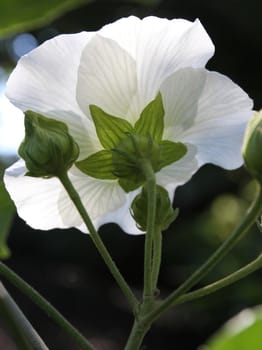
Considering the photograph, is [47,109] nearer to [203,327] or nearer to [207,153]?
[207,153]

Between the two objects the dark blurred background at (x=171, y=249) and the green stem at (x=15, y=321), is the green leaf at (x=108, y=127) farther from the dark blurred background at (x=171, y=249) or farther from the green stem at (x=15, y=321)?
the dark blurred background at (x=171, y=249)

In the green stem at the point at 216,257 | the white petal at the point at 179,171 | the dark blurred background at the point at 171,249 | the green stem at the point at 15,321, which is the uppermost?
the green stem at the point at 216,257

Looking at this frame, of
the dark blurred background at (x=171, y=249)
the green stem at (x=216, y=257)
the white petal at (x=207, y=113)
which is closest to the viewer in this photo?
the green stem at (x=216, y=257)

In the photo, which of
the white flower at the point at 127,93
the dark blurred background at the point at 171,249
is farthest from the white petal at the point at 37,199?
the dark blurred background at the point at 171,249

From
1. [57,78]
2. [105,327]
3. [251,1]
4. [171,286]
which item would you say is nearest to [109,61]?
[57,78]

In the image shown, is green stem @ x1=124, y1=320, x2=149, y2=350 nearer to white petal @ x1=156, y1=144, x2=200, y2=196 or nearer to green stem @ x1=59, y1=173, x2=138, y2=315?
green stem @ x1=59, y1=173, x2=138, y2=315

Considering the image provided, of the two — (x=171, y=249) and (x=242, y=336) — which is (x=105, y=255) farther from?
(x=171, y=249)

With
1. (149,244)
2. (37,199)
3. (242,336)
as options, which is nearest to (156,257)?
(149,244)
